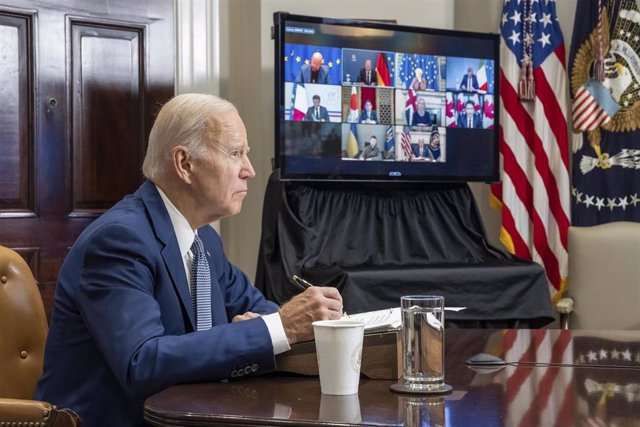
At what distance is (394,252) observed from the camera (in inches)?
189

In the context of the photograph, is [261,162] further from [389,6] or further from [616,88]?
[616,88]

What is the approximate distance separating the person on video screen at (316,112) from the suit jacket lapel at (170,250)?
8.56 ft

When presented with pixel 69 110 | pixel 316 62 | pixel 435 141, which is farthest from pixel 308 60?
pixel 69 110

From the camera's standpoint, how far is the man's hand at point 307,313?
5.66 feet

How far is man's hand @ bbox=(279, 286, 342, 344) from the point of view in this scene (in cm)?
172

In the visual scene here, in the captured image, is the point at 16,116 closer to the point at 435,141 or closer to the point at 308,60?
the point at 308,60

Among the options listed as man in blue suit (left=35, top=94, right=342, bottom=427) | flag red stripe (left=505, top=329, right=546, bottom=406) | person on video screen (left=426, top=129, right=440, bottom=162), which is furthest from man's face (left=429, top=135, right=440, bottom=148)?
man in blue suit (left=35, top=94, right=342, bottom=427)

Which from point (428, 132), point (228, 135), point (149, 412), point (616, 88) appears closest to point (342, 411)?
point (149, 412)

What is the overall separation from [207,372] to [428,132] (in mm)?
3340

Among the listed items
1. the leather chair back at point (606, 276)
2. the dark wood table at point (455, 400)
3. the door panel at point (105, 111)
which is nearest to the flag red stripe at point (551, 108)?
the leather chair back at point (606, 276)

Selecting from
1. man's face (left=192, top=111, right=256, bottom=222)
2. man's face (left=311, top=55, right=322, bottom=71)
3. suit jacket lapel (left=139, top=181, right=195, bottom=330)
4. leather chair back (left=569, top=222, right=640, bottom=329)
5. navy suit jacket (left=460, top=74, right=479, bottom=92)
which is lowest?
leather chair back (left=569, top=222, right=640, bottom=329)

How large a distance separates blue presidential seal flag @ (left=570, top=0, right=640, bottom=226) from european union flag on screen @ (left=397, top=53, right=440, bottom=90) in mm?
888

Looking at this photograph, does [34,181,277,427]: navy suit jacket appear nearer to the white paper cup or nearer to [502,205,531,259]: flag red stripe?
the white paper cup

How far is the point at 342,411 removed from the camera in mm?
1450
